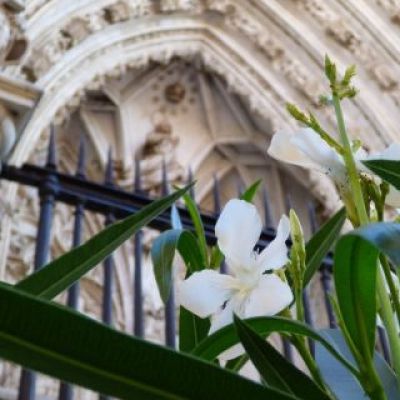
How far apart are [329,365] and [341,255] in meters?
0.11

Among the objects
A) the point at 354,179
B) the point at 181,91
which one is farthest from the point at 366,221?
the point at 181,91

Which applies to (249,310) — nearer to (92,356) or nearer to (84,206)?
(92,356)

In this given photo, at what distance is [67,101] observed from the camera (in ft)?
14.9

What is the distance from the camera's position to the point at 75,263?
471mm

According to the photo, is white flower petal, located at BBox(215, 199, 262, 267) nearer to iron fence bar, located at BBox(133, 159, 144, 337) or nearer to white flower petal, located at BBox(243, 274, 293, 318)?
white flower petal, located at BBox(243, 274, 293, 318)

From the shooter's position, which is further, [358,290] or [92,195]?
[92,195]

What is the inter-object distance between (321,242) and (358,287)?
167mm

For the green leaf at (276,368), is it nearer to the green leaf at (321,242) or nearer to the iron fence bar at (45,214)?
the green leaf at (321,242)

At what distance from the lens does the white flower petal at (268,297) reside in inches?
16.2

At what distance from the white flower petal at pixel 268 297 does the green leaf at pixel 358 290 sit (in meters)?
0.03

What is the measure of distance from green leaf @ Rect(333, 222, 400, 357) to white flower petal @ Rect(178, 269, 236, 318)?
0.25 ft

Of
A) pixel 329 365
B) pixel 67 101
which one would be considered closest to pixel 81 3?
pixel 67 101

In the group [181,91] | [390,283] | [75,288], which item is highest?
[181,91]

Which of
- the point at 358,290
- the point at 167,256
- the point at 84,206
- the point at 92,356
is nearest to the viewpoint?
the point at 92,356
